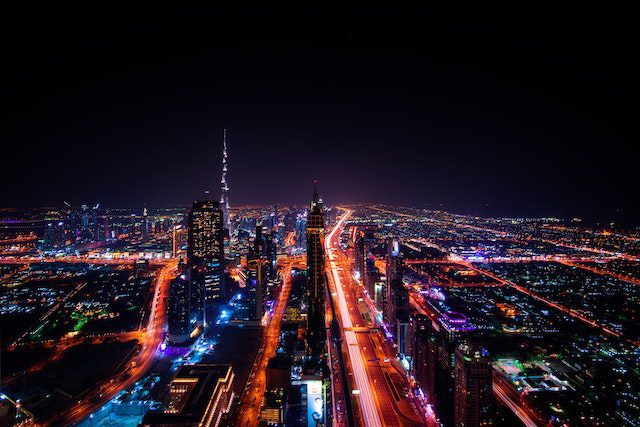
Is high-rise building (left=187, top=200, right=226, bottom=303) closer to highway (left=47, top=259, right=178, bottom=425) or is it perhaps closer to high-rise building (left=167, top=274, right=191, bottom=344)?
highway (left=47, top=259, right=178, bottom=425)

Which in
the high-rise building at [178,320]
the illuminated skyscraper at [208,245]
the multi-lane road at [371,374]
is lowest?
the multi-lane road at [371,374]

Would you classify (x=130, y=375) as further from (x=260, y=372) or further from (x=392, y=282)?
(x=392, y=282)

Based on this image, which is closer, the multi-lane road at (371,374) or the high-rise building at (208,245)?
the multi-lane road at (371,374)

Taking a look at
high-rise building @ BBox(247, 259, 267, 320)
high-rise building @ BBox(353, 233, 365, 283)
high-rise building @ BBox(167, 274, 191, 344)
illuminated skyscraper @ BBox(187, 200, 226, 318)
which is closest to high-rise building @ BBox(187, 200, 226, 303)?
illuminated skyscraper @ BBox(187, 200, 226, 318)

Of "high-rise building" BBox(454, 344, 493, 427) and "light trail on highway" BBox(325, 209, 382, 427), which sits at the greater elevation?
"high-rise building" BBox(454, 344, 493, 427)

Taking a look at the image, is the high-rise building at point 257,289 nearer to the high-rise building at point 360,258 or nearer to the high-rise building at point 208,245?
the high-rise building at point 208,245

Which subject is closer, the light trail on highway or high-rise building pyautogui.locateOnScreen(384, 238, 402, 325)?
the light trail on highway

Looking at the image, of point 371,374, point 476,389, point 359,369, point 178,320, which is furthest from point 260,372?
point 476,389

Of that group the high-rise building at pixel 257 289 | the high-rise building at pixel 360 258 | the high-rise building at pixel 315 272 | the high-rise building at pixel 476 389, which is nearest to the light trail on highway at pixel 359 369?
the high-rise building at pixel 315 272
